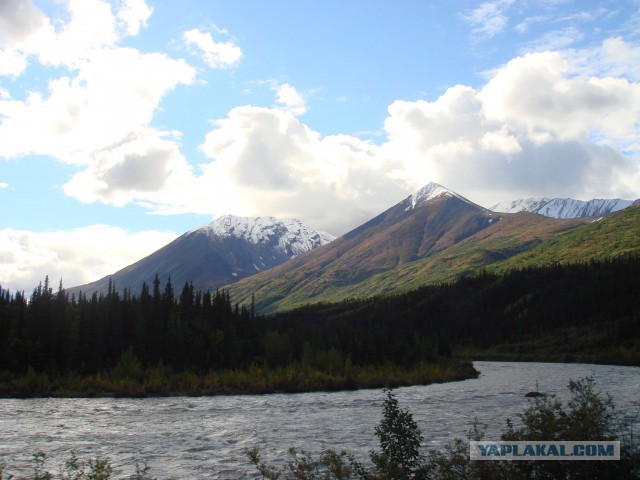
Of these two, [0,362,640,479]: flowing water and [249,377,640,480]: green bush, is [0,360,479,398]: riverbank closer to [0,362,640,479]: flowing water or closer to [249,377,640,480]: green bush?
[0,362,640,479]: flowing water

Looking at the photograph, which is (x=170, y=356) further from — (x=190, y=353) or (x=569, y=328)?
(x=569, y=328)

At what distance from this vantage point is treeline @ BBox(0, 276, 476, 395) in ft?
241

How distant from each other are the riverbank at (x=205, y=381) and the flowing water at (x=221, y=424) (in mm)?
5355

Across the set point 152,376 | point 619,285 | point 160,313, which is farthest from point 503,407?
point 619,285

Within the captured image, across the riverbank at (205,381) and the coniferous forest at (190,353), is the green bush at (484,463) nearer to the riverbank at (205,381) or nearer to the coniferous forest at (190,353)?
the riverbank at (205,381)

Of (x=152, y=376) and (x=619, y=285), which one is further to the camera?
(x=619, y=285)

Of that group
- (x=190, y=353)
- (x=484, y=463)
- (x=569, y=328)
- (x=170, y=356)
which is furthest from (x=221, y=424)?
(x=569, y=328)

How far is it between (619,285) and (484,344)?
47209 mm

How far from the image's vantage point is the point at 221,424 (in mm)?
43406

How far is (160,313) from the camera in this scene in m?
106

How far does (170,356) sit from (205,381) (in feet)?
65.1

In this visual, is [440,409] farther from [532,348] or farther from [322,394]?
[532,348]

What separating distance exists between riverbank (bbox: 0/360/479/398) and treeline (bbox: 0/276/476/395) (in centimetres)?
16

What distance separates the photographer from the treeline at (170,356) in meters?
73.4
